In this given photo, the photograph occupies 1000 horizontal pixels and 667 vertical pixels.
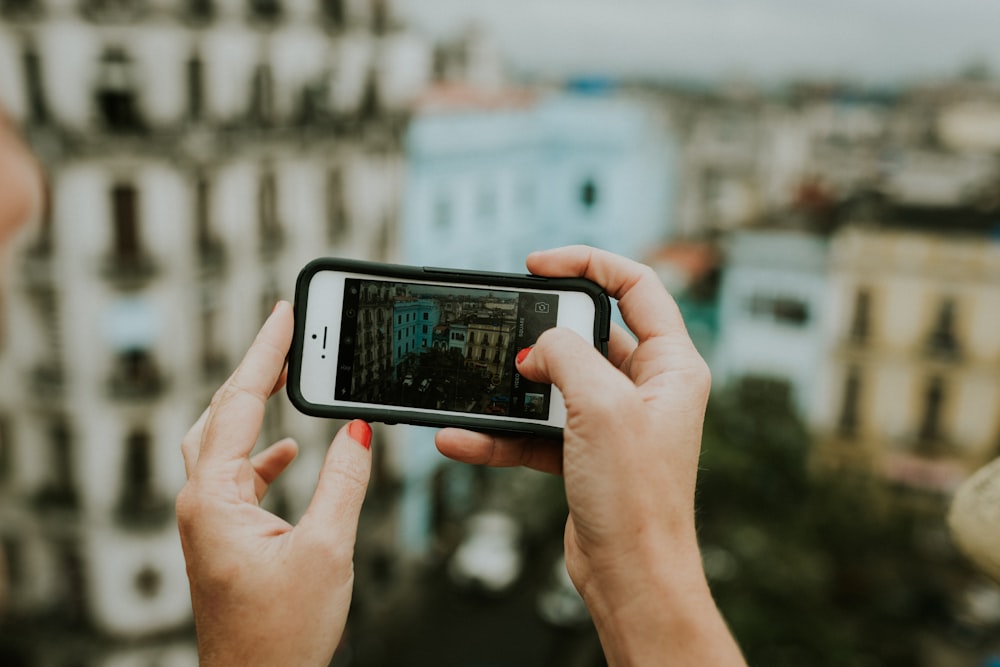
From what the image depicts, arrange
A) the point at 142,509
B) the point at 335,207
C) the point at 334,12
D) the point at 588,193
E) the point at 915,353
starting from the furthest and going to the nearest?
the point at 588,193 → the point at 915,353 → the point at 335,207 → the point at 334,12 → the point at 142,509

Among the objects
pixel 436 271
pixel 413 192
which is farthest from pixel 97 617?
pixel 436 271

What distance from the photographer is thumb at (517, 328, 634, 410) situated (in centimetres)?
72

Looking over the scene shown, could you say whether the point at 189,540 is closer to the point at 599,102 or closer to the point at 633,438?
the point at 633,438

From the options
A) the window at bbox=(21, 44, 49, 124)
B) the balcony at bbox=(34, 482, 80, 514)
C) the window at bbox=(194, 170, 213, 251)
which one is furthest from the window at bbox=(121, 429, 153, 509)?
the window at bbox=(21, 44, 49, 124)

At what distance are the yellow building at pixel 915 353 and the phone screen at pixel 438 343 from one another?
668 cm

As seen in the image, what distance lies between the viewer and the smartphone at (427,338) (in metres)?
0.92

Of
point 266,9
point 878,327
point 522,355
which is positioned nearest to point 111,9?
point 266,9

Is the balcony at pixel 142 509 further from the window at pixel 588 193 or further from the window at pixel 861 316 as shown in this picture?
the window at pixel 861 316

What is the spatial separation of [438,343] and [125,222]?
4659mm

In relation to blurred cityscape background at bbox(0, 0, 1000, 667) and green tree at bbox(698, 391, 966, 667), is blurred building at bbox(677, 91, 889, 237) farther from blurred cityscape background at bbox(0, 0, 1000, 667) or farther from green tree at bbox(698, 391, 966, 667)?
green tree at bbox(698, 391, 966, 667)

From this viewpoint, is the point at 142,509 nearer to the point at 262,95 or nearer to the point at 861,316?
the point at 262,95

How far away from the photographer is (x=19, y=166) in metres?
0.74

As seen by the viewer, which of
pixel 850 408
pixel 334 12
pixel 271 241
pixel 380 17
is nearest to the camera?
pixel 271 241

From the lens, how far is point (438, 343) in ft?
3.18
